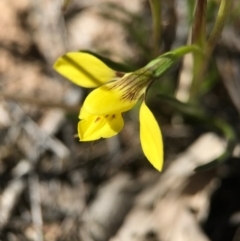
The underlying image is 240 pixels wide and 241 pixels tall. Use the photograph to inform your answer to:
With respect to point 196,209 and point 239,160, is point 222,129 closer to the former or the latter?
point 239,160

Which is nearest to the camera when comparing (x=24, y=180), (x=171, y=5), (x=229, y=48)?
(x=24, y=180)

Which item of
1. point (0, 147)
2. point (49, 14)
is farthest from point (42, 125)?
point (49, 14)

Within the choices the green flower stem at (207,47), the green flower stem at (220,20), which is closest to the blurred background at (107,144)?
the green flower stem at (207,47)

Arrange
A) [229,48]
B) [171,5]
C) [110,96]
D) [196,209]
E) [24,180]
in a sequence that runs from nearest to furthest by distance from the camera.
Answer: [110,96] → [196,209] → [24,180] → [229,48] → [171,5]

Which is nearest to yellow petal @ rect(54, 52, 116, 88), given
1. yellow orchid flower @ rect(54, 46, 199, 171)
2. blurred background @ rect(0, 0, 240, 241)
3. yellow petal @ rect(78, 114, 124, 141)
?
yellow orchid flower @ rect(54, 46, 199, 171)

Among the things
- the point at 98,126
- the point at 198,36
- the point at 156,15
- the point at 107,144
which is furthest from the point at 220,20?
the point at 107,144

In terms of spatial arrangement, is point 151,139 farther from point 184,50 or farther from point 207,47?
point 207,47
